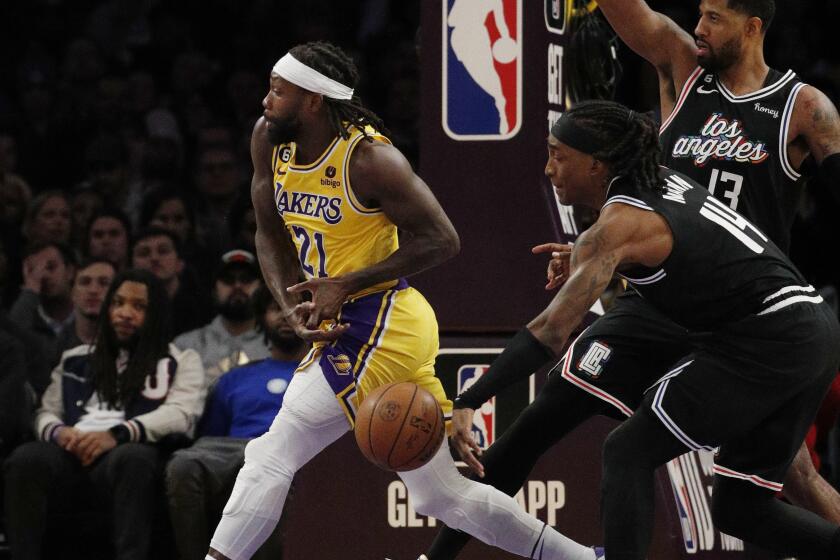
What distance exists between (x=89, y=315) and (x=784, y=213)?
3.77m

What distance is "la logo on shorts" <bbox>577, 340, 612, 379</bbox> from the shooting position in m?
5.07

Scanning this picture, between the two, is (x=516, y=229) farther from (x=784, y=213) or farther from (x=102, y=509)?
(x=102, y=509)

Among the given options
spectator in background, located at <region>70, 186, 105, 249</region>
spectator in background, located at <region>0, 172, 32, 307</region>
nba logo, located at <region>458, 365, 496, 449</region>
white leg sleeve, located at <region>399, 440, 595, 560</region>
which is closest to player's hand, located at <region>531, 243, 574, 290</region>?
white leg sleeve, located at <region>399, 440, 595, 560</region>

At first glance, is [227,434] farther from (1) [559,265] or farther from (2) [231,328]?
(1) [559,265]

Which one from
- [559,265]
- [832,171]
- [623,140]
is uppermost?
[623,140]

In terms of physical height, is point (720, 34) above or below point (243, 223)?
above

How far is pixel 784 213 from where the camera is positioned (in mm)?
5305

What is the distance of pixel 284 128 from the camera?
5238 mm

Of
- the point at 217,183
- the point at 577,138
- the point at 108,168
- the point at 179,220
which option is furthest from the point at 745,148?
the point at 108,168

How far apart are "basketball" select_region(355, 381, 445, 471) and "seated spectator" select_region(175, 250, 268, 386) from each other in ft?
8.42

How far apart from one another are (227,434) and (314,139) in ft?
7.46

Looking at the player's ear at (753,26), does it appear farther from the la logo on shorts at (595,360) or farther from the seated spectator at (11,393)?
the seated spectator at (11,393)

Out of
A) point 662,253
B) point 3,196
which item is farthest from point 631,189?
point 3,196

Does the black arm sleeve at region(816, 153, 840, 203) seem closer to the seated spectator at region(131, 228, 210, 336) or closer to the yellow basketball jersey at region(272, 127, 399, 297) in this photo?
the yellow basketball jersey at region(272, 127, 399, 297)
